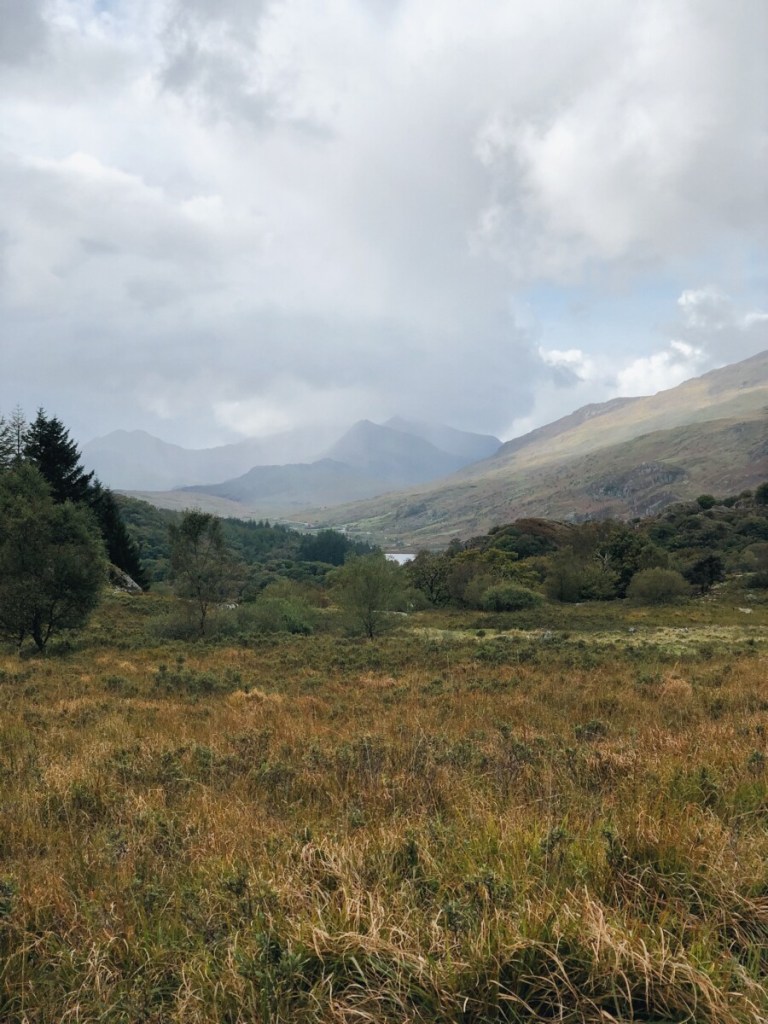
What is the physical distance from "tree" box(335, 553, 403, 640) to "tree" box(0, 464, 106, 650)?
1679 cm

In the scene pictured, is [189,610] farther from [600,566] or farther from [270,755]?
[600,566]

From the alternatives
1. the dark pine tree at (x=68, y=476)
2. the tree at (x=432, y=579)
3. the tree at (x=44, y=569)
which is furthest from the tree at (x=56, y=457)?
the tree at (x=432, y=579)

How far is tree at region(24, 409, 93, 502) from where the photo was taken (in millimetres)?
53125

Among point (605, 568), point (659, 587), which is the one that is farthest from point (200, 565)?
point (605, 568)

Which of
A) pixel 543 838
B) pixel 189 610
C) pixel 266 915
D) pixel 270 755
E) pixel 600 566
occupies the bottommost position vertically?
pixel 600 566

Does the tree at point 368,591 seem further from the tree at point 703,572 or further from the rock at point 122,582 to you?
the tree at point 703,572

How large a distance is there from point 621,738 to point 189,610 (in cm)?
3149

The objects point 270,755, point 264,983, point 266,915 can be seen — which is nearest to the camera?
point 264,983

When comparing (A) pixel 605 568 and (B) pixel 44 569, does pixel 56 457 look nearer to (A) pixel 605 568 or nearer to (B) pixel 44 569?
(B) pixel 44 569

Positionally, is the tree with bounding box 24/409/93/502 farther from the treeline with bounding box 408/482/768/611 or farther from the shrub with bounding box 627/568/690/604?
the shrub with bounding box 627/568/690/604

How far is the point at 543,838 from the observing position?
3.55 meters

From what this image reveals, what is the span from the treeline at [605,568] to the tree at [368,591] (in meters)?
23.8

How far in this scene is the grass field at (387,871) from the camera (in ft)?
7.88

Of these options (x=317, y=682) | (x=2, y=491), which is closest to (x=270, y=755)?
(x=317, y=682)
